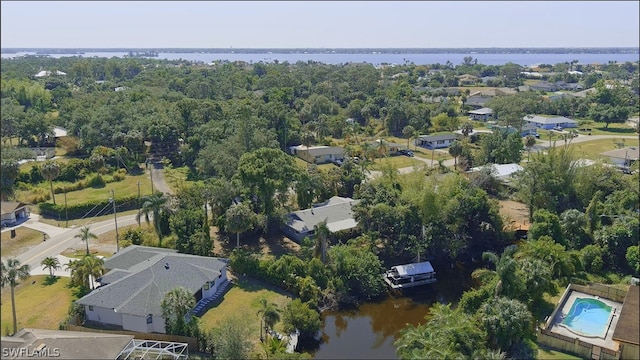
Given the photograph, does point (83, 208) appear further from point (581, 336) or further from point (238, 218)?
point (581, 336)

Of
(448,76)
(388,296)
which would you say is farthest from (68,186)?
(448,76)

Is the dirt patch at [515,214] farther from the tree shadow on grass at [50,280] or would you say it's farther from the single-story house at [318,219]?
the tree shadow on grass at [50,280]

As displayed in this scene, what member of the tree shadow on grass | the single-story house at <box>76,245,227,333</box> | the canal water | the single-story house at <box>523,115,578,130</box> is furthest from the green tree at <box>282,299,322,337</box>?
the single-story house at <box>523,115,578,130</box>

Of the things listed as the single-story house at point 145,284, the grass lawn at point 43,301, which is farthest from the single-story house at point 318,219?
the grass lawn at point 43,301

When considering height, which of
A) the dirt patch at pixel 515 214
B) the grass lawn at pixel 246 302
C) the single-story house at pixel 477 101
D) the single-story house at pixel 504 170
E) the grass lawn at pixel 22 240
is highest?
the single-story house at pixel 477 101

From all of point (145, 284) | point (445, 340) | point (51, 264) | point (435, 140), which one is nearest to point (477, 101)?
point (435, 140)

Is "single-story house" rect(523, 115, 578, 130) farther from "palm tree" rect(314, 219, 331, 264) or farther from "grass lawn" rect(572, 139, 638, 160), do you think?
"palm tree" rect(314, 219, 331, 264)
